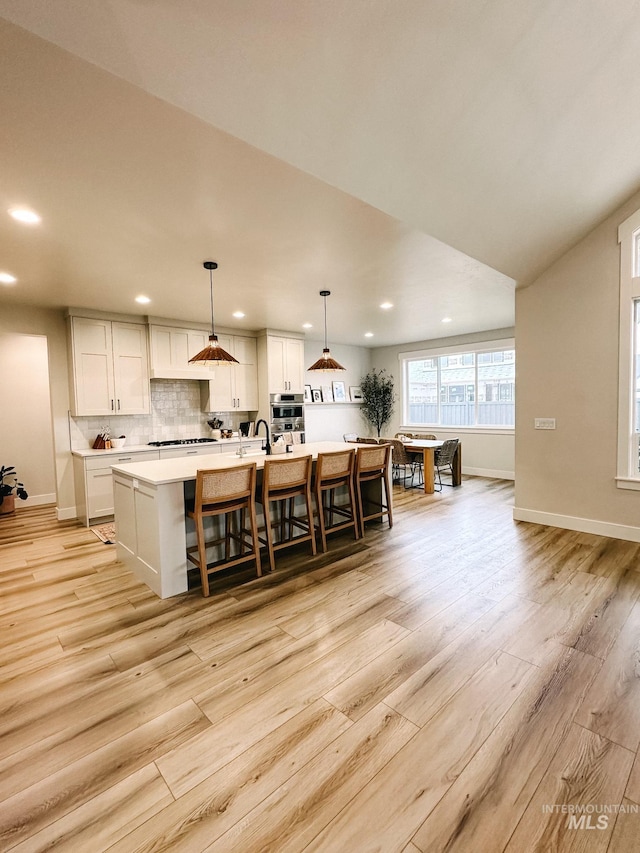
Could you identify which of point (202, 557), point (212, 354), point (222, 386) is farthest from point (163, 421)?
point (202, 557)

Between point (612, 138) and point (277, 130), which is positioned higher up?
point (612, 138)

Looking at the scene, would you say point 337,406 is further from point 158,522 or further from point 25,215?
point 25,215

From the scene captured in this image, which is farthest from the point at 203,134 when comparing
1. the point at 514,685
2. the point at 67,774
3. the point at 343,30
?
the point at 514,685

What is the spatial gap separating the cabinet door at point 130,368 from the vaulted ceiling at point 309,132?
1544mm

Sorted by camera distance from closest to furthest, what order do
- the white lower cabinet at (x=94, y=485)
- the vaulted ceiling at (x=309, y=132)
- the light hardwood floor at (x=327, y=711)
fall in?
the light hardwood floor at (x=327, y=711) < the vaulted ceiling at (x=309, y=132) < the white lower cabinet at (x=94, y=485)

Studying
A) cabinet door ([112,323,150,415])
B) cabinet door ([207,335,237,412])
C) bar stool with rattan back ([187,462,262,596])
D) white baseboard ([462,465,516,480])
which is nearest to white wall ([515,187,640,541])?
white baseboard ([462,465,516,480])

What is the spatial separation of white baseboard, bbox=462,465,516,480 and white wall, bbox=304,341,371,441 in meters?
2.56

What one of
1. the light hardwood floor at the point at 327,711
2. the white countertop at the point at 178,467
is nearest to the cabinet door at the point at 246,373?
the white countertop at the point at 178,467

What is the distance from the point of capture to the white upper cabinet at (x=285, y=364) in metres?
6.53

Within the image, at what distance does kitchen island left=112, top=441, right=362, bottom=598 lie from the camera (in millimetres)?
2809

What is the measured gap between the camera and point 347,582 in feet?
9.84

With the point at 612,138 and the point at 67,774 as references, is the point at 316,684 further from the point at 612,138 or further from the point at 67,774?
the point at 612,138

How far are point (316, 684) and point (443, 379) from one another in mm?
7120

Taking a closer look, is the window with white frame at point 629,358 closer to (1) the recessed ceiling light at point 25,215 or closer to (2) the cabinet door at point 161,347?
(1) the recessed ceiling light at point 25,215
